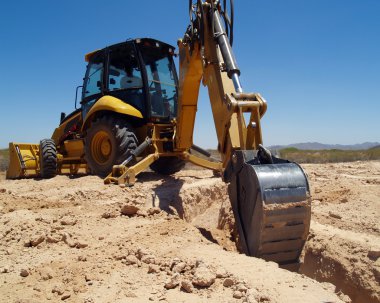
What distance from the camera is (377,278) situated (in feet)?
12.3

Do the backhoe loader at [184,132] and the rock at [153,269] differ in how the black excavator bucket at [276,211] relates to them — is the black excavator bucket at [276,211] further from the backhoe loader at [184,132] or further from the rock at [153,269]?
the rock at [153,269]

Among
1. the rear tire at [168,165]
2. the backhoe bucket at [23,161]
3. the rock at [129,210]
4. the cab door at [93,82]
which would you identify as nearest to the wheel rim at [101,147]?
the cab door at [93,82]

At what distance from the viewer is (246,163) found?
3.38 meters

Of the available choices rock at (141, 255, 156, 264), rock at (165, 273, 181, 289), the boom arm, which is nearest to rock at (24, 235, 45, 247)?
rock at (141, 255, 156, 264)

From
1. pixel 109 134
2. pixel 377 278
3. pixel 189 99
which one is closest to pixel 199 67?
pixel 189 99

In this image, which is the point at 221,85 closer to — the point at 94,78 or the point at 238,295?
the point at 238,295

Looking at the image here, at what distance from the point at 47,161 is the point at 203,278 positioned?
6.43 m

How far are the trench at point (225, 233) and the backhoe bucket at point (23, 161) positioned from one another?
4.44m

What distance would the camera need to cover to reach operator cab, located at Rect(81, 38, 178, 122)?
6.74m

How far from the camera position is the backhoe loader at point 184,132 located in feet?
10.3

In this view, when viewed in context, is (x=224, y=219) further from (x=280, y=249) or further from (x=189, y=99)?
(x=280, y=249)

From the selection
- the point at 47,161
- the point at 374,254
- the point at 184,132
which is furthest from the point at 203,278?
the point at 47,161

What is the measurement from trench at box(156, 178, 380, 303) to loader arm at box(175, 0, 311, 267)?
2.40 feet

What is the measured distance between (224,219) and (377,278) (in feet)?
7.31
